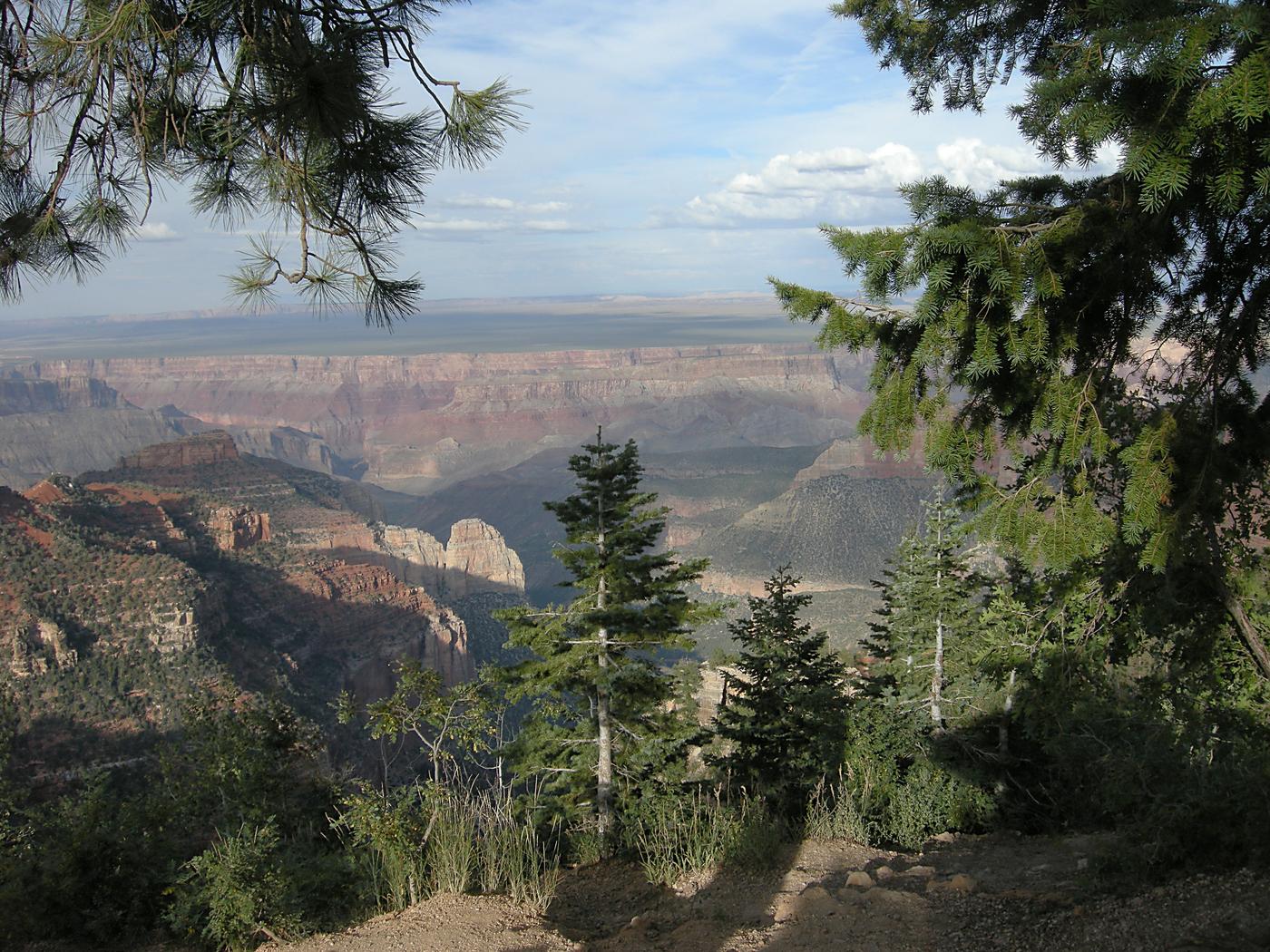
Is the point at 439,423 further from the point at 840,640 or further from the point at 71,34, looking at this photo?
the point at 71,34

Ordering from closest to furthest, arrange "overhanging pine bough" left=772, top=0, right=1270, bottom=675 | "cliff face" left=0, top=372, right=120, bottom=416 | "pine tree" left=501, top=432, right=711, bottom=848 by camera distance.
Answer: "overhanging pine bough" left=772, top=0, right=1270, bottom=675, "pine tree" left=501, top=432, right=711, bottom=848, "cliff face" left=0, top=372, right=120, bottom=416

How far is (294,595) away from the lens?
52.1 meters

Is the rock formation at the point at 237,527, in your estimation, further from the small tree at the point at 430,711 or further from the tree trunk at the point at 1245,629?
the tree trunk at the point at 1245,629

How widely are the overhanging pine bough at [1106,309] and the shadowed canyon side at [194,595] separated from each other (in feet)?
42.5

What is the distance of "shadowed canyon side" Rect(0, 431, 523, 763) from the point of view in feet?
101

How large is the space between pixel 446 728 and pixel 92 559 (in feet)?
125

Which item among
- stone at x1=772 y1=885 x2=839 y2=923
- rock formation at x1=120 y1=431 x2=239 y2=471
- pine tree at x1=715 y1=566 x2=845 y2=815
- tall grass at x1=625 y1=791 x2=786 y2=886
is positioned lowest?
rock formation at x1=120 y1=431 x2=239 y2=471

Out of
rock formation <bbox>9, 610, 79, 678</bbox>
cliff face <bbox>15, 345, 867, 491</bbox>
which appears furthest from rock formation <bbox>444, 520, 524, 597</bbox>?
cliff face <bbox>15, 345, 867, 491</bbox>

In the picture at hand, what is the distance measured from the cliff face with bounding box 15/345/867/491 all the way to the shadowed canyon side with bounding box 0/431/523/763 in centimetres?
7381

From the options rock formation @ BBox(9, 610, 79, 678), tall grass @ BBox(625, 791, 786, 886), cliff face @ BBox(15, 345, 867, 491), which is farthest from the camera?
cliff face @ BBox(15, 345, 867, 491)

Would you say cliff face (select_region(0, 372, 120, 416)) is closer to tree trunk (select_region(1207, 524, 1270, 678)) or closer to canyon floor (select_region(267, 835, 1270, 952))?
canyon floor (select_region(267, 835, 1270, 952))

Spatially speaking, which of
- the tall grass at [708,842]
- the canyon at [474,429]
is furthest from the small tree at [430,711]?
the canyon at [474,429]

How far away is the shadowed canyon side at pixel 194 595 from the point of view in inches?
1210

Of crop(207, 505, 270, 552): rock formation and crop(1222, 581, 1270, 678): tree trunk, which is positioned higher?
crop(1222, 581, 1270, 678): tree trunk
